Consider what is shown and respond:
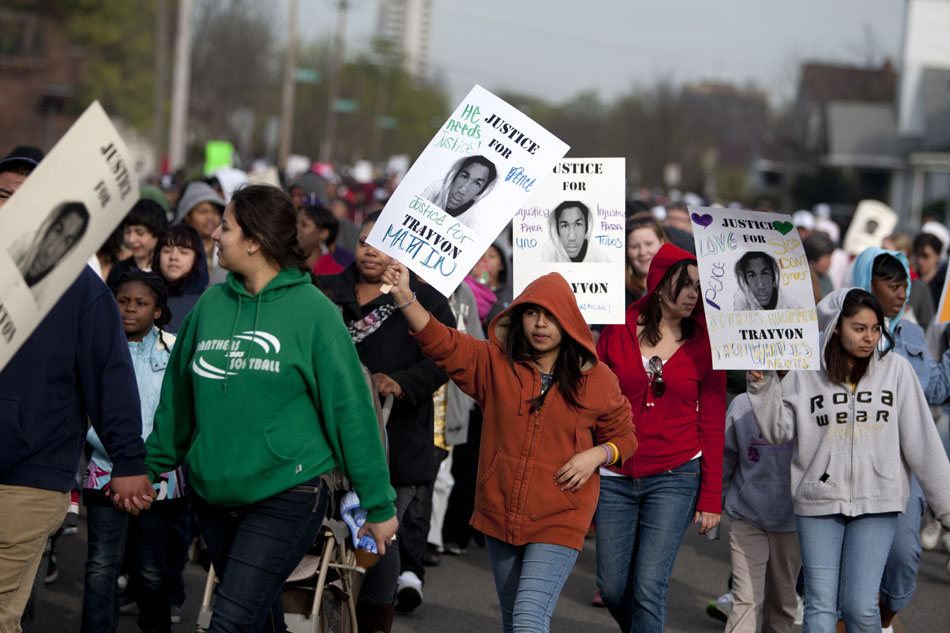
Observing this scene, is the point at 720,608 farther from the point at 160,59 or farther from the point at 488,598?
the point at 160,59

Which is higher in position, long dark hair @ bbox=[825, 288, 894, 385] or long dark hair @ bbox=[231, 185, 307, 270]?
long dark hair @ bbox=[231, 185, 307, 270]

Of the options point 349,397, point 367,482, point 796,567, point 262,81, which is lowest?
point 796,567

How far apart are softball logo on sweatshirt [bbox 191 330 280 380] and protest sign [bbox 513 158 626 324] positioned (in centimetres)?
217

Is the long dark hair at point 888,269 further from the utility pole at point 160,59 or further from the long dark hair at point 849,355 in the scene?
the utility pole at point 160,59

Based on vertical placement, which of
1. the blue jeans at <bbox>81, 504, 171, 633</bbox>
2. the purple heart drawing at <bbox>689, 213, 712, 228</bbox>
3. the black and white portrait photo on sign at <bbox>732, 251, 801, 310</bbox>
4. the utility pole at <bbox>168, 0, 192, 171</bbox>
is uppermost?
the utility pole at <bbox>168, 0, 192, 171</bbox>

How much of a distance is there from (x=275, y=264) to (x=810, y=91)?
7858cm

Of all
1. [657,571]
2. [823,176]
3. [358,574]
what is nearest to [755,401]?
[657,571]

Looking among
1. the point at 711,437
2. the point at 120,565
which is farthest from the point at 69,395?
the point at 711,437

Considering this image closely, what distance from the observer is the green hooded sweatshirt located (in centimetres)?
425

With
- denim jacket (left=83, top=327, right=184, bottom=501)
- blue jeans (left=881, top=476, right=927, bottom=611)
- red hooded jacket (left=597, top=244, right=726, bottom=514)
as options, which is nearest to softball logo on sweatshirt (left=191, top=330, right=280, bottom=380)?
denim jacket (left=83, top=327, right=184, bottom=501)

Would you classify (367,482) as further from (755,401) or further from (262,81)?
(262,81)

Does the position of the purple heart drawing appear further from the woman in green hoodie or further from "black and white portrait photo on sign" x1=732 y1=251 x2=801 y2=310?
the woman in green hoodie

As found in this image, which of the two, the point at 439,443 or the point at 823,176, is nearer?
the point at 439,443

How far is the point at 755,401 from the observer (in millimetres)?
5672
